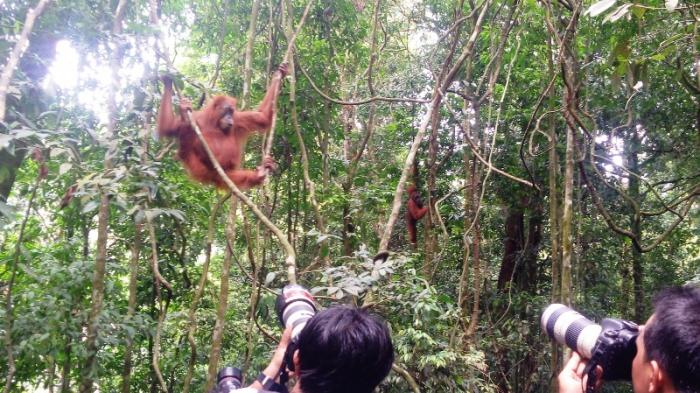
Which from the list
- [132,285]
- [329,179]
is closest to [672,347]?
[132,285]

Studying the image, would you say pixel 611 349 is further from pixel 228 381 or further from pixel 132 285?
pixel 132 285

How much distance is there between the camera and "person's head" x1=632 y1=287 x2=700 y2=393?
83 cm

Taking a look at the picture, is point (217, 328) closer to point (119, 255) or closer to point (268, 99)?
point (268, 99)

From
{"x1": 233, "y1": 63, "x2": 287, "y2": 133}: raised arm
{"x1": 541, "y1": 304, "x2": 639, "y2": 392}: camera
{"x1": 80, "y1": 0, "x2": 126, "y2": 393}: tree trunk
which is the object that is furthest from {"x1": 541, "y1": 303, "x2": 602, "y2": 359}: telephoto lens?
{"x1": 233, "y1": 63, "x2": 287, "y2": 133}: raised arm

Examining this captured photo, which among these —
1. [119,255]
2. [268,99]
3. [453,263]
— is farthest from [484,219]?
[119,255]

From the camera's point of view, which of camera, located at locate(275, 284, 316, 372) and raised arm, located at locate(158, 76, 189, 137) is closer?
camera, located at locate(275, 284, 316, 372)

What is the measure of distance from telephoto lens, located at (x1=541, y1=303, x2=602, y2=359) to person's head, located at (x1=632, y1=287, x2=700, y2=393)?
16 centimetres

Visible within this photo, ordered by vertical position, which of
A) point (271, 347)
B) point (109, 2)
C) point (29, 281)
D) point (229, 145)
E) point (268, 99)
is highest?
point (109, 2)

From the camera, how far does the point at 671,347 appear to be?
86 centimetres

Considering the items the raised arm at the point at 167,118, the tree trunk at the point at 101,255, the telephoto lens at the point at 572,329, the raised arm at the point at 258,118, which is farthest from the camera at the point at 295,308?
the raised arm at the point at 258,118

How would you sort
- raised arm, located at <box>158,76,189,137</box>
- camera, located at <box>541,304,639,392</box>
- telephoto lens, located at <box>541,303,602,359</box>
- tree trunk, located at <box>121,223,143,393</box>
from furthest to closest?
tree trunk, located at <box>121,223,143,393</box>
raised arm, located at <box>158,76,189,137</box>
telephoto lens, located at <box>541,303,602,359</box>
camera, located at <box>541,304,639,392</box>

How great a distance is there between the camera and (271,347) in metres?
3.70

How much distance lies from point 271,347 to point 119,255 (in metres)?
1.73

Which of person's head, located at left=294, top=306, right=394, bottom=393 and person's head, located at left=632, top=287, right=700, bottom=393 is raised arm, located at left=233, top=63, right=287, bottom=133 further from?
person's head, located at left=632, top=287, right=700, bottom=393
